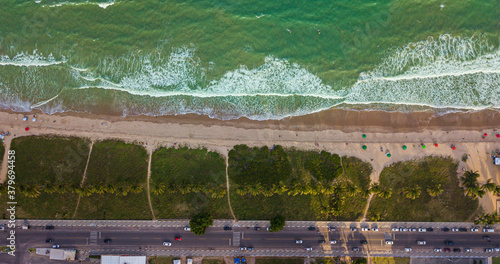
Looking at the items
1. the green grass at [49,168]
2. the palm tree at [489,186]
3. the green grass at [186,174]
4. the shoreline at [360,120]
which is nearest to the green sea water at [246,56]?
the shoreline at [360,120]

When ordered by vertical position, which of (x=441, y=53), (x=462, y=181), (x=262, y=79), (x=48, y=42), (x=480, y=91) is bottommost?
(x=462, y=181)

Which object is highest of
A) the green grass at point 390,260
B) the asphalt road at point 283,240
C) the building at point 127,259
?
the asphalt road at point 283,240

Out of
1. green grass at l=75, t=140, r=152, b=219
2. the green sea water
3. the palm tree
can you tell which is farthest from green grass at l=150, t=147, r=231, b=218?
the palm tree

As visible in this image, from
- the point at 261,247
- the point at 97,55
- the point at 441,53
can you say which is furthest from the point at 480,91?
the point at 97,55

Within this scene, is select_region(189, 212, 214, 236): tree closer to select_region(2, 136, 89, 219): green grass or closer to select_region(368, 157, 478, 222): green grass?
select_region(2, 136, 89, 219): green grass

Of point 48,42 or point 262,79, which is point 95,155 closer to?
point 48,42

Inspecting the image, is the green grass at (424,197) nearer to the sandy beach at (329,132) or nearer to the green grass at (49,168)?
the sandy beach at (329,132)

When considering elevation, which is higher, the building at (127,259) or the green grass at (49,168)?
the green grass at (49,168)
